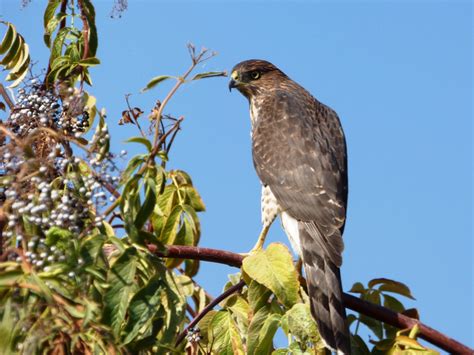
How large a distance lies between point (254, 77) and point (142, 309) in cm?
517

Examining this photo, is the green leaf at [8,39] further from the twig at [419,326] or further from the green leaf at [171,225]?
the twig at [419,326]

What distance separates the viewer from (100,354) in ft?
8.27

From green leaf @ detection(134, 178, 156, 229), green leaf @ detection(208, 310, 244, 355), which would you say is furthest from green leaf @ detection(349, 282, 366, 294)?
green leaf @ detection(134, 178, 156, 229)

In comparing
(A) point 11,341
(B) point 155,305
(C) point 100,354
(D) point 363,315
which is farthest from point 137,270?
(D) point 363,315

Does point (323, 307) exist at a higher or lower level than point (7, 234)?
higher

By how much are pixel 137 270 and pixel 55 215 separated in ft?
1.16

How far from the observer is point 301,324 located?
3.67 metres

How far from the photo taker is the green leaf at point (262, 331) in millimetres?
3670

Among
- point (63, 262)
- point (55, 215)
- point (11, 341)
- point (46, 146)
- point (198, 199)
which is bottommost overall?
point (11, 341)

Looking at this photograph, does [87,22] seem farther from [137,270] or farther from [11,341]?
[11,341]

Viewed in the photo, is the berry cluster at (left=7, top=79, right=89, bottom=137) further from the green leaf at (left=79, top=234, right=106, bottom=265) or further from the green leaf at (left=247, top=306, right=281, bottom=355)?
the green leaf at (left=247, top=306, right=281, bottom=355)

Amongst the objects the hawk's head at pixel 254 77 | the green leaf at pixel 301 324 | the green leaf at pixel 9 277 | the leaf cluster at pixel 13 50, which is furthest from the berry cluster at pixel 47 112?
the hawk's head at pixel 254 77

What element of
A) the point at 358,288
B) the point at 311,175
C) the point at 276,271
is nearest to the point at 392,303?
the point at 358,288

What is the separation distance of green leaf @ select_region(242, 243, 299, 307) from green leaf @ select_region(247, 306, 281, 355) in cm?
10
